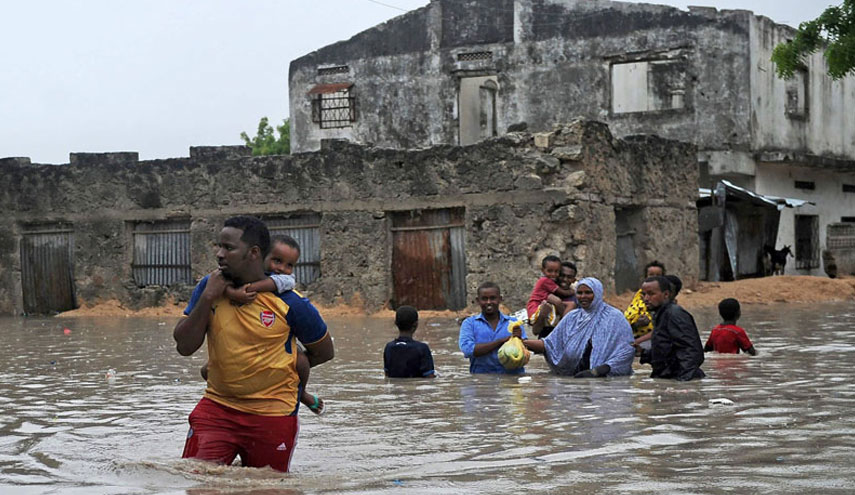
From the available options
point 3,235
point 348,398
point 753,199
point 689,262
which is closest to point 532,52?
point 753,199

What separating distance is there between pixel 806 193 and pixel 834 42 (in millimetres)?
16729

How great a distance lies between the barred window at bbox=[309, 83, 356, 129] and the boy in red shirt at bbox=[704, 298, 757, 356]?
22.3 m

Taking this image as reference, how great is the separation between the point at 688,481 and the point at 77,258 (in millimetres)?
18384

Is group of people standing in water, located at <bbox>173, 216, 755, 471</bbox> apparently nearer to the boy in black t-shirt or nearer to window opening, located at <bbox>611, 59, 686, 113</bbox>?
the boy in black t-shirt

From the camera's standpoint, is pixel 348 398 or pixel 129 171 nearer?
pixel 348 398

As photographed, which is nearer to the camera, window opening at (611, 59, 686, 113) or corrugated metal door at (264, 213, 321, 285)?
corrugated metal door at (264, 213, 321, 285)

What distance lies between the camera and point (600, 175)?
17812 millimetres

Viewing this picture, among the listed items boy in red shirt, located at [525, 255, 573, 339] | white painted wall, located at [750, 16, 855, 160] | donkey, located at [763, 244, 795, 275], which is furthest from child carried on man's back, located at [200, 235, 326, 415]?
white painted wall, located at [750, 16, 855, 160]

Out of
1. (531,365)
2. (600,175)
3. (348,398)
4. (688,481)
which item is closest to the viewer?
(688,481)

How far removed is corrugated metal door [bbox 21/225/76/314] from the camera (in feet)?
71.8

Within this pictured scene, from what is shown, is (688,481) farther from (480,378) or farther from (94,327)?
(94,327)

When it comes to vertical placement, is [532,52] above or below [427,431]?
above

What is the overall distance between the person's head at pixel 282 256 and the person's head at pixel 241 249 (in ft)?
2.61

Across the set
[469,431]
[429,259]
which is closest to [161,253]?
[429,259]
